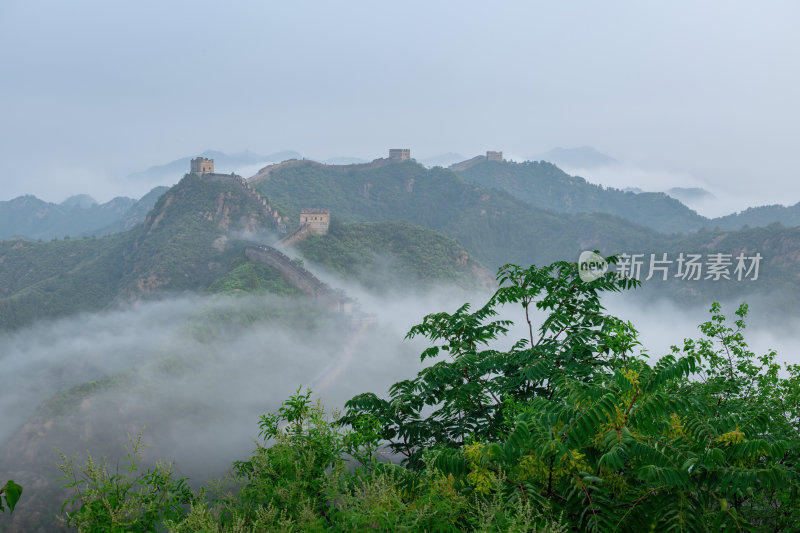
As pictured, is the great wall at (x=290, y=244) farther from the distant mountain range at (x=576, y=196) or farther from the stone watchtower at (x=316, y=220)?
the distant mountain range at (x=576, y=196)

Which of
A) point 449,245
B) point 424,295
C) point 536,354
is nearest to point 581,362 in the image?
point 536,354

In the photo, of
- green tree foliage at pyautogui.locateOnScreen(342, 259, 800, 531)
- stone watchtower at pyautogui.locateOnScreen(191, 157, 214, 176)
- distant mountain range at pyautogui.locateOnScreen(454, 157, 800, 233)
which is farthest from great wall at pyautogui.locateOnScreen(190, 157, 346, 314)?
distant mountain range at pyautogui.locateOnScreen(454, 157, 800, 233)

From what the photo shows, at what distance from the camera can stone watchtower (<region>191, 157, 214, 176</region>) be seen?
87.5m

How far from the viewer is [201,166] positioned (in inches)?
3450

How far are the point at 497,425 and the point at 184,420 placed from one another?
4354 centimetres

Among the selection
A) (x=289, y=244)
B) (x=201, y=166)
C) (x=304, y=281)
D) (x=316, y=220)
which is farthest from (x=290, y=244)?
(x=201, y=166)

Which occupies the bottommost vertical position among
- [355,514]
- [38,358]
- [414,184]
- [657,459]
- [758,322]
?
[38,358]

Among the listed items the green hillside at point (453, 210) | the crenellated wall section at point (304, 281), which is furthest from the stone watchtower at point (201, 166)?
the crenellated wall section at point (304, 281)

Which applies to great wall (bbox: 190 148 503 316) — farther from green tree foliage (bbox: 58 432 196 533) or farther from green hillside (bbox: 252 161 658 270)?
green tree foliage (bbox: 58 432 196 533)

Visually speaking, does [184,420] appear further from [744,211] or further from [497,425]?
[744,211]

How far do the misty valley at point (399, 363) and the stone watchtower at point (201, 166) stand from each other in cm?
34

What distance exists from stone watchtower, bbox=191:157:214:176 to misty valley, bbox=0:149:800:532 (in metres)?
0.34

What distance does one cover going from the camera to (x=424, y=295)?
77375 mm

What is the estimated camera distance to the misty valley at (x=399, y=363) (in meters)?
4.52
